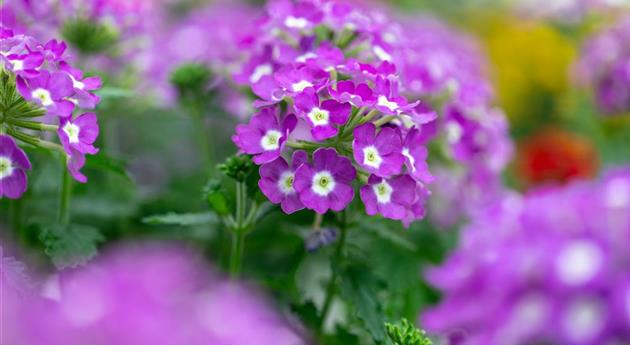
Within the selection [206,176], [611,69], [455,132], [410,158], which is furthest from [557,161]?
[410,158]

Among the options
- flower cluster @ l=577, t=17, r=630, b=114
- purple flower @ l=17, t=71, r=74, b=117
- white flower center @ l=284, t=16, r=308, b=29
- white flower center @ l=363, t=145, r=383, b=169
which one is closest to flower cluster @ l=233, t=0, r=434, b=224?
white flower center @ l=363, t=145, r=383, b=169

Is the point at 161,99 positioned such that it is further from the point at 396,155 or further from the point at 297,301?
the point at 396,155

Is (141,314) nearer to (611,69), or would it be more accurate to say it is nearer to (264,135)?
(264,135)

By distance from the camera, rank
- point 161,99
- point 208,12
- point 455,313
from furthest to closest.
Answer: point 208,12
point 161,99
point 455,313

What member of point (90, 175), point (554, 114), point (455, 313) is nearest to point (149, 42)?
point (90, 175)

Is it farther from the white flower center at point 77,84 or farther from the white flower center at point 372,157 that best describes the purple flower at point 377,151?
the white flower center at point 77,84

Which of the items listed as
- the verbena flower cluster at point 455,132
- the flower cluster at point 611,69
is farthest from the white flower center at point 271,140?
the flower cluster at point 611,69

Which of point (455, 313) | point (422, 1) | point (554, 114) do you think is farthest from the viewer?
point (422, 1)
